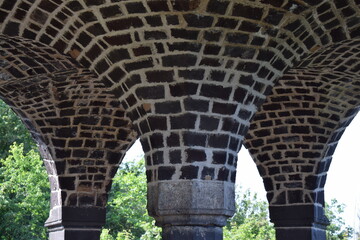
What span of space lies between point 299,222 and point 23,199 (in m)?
11.0

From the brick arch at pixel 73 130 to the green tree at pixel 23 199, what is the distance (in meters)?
9.36

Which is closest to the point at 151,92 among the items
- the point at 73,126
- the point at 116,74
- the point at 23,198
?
the point at 116,74

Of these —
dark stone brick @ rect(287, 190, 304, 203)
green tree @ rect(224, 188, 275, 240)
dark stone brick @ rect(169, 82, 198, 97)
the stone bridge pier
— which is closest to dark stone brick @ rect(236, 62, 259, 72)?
the stone bridge pier

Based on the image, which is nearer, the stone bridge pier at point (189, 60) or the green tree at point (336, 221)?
the stone bridge pier at point (189, 60)

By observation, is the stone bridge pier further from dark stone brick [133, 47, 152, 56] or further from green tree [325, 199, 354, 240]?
green tree [325, 199, 354, 240]

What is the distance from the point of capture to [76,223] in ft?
29.7

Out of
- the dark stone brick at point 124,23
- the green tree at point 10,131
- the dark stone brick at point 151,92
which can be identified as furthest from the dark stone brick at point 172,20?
the green tree at point 10,131

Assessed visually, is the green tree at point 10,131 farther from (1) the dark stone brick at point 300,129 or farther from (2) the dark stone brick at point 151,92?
(2) the dark stone brick at point 151,92

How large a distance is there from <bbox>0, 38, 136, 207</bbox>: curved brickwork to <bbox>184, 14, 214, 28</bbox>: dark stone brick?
2.60 m

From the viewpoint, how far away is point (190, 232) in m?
5.75

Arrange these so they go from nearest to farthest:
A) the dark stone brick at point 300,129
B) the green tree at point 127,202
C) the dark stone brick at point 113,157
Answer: the dark stone brick at point 300,129
the dark stone brick at point 113,157
the green tree at point 127,202

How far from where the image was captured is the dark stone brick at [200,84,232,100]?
586cm

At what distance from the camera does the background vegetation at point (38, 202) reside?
60.8 feet

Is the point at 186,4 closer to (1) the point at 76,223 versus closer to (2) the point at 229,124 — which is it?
(2) the point at 229,124
